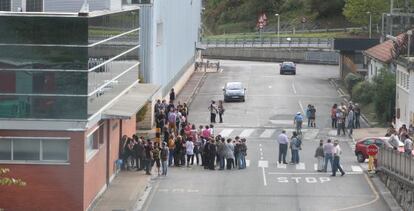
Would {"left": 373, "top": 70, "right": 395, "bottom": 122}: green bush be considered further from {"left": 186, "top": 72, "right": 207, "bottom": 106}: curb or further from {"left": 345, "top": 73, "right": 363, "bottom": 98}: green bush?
{"left": 186, "top": 72, "right": 207, "bottom": 106}: curb

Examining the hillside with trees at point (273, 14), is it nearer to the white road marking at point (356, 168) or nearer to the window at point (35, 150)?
the white road marking at point (356, 168)

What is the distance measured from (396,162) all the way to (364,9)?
3063 inches

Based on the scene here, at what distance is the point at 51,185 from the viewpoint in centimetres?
3219

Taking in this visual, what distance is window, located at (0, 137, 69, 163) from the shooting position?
32.3 meters

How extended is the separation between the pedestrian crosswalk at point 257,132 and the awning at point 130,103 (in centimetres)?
772

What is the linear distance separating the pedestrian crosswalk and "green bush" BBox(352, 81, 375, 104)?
8.18 m

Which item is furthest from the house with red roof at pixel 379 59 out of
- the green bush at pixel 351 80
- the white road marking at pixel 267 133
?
the white road marking at pixel 267 133

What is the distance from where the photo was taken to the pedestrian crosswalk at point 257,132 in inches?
2115

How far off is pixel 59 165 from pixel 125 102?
821 centimetres

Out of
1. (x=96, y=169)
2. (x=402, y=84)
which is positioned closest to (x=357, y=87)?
(x=402, y=84)

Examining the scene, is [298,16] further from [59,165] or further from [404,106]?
[59,165]

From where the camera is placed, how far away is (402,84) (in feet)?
184

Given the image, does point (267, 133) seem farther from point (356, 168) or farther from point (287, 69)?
point (287, 69)

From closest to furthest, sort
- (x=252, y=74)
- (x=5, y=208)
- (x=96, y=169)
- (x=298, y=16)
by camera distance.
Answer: (x=5, y=208), (x=96, y=169), (x=252, y=74), (x=298, y=16)
